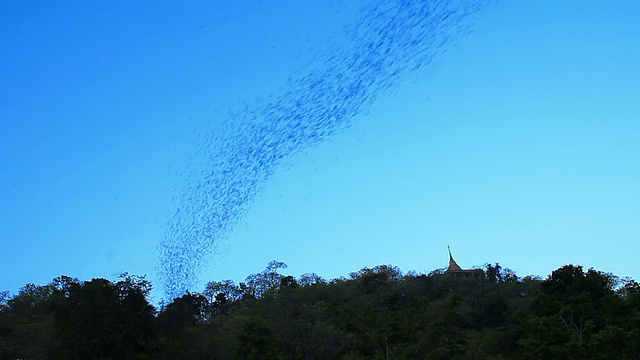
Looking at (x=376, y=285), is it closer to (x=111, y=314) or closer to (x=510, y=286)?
(x=510, y=286)

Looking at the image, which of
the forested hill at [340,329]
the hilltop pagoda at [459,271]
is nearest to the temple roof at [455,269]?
the hilltop pagoda at [459,271]

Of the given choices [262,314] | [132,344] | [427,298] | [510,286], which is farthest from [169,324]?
[510,286]

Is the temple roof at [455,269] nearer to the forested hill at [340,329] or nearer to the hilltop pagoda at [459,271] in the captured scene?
the hilltop pagoda at [459,271]

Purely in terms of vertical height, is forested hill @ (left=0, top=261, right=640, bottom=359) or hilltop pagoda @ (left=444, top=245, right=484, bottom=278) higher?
hilltop pagoda @ (left=444, top=245, right=484, bottom=278)

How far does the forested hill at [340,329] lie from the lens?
2011 centimetres

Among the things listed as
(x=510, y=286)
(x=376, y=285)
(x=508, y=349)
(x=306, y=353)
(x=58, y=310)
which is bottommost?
(x=508, y=349)

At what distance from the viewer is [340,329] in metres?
20.9

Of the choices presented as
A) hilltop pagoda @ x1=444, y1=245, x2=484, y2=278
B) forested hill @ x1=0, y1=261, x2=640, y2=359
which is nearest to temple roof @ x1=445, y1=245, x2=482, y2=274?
hilltop pagoda @ x1=444, y1=245, x2=484, y2=278

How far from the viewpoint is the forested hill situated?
2011 centimetres

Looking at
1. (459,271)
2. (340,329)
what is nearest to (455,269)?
(459,271)

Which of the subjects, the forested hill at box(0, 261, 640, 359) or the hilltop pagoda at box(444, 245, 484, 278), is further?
the hilltop pagoda at box(444, 245, 484, 278)

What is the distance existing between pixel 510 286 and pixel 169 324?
38.3 m

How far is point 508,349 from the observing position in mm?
34000

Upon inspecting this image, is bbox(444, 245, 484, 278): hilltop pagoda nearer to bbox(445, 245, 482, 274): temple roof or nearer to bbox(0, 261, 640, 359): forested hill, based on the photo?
bbox(445, 245, 482, 274): temple roof
